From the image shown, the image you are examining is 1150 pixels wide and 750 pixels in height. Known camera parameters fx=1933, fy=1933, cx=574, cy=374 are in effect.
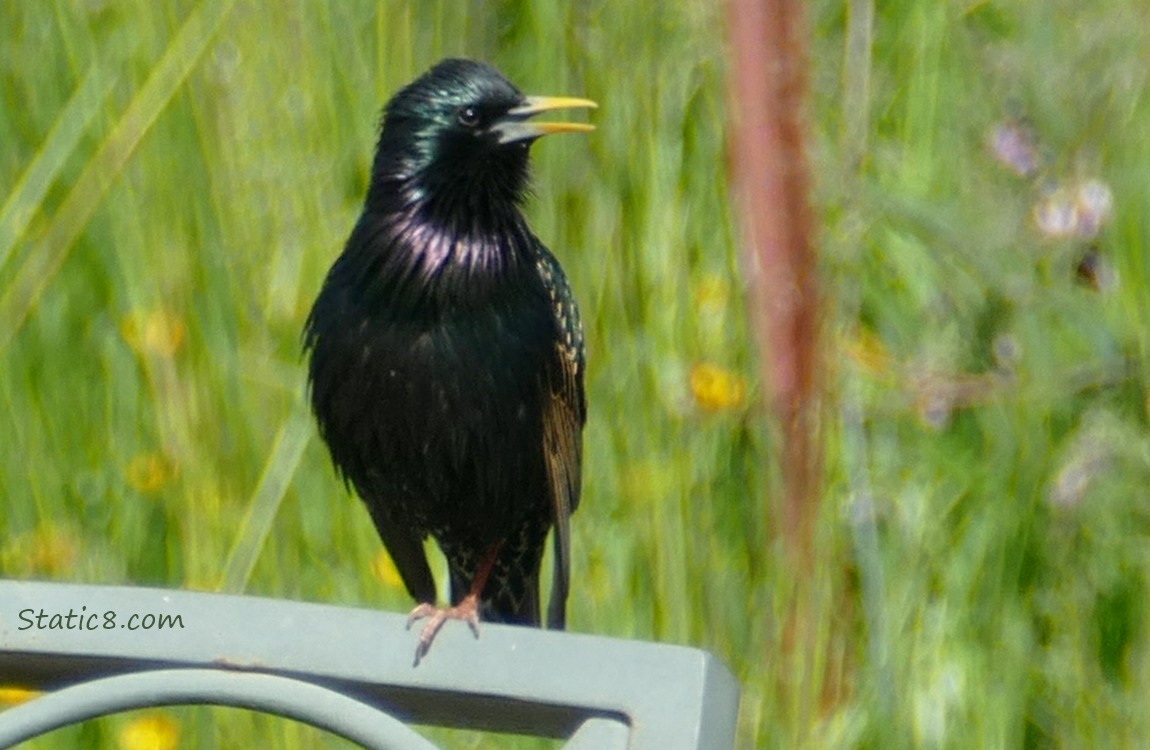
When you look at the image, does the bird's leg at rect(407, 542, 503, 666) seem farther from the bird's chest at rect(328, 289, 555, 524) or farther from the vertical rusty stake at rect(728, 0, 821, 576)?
the vertical rusty stake at rect(728, 0, 821, 576)

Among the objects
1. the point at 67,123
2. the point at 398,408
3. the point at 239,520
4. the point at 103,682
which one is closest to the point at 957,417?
the point at 398,408

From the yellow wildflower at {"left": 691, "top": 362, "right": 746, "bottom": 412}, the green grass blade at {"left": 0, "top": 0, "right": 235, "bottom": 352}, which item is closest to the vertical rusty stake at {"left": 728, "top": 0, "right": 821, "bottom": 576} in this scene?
Result: the yellow wildflower at {"left": 691, "top": 362, "right": 746, "bottom": 412}

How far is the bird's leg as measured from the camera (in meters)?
1.35

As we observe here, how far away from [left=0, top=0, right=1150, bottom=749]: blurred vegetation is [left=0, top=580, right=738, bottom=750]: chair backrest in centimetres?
86

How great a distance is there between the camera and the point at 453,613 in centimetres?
191

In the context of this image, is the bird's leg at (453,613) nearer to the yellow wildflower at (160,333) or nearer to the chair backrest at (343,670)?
the chair backrest at (343,670)

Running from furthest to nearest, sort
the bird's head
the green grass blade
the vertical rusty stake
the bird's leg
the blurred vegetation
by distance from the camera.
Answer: the green grass blade, the bird's head, the blurred vegetation, the vertical rusty stake, the bird's leg

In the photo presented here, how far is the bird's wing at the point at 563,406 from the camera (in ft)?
8.01

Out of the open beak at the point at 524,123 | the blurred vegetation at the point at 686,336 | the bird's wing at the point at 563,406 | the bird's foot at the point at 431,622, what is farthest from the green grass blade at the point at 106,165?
the bird's foot at the point at 431,622

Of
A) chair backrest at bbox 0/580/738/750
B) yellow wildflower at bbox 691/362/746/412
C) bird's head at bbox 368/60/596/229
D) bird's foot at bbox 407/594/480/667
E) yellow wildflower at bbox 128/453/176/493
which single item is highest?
bird's head at bbox 368/60/596/229

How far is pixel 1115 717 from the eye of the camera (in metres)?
2.24

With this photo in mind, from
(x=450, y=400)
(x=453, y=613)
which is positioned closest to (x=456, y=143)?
(x=450, y=400)

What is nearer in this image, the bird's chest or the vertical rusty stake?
the vertical rusty stake

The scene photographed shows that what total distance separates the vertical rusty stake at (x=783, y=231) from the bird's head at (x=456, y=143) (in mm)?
326
